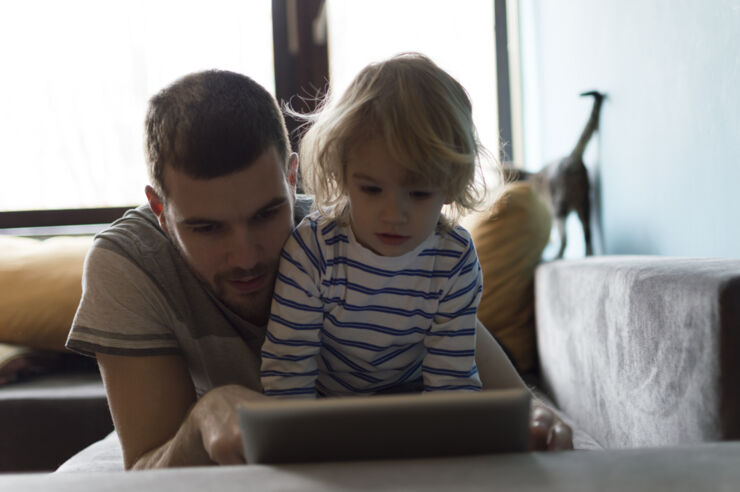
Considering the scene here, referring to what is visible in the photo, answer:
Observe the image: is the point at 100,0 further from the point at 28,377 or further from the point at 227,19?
the point at 28,377

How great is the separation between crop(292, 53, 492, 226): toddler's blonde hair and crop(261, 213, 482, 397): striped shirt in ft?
0.25

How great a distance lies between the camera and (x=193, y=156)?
1.03 metres

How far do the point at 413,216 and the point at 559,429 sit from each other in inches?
13.7

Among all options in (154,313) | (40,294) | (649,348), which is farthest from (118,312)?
(40,294)

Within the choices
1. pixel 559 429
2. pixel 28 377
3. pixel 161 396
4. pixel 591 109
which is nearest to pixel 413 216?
pixel 559 429

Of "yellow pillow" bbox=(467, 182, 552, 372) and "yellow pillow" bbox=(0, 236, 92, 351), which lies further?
"yellow pillow" bbox=(0, 236, 92, 351)

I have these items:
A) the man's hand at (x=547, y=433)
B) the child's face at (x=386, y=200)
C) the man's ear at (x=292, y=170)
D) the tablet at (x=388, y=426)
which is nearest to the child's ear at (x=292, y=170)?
the man's ear at (x=292, y=170)

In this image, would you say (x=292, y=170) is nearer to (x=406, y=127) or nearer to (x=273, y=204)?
(x=273, y=204)

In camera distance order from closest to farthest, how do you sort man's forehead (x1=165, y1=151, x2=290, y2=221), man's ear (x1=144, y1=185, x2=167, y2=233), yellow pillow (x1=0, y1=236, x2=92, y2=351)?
man's forehead (x1=165, y1=151, x2=290, y2=221) < man's ear (x1=144, y1=185, x2=167, y2=233) < yellow pillow (x1=0, y1=236, x2=92, y2=351)

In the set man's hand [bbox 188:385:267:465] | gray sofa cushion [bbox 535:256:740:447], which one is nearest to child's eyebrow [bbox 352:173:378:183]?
man's hand [bbox 188:385:267:465]

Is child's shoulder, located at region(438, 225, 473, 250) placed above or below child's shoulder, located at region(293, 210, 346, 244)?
below

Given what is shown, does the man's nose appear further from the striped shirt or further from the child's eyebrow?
the child's eyebrow

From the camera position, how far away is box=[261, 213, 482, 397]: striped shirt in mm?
1021

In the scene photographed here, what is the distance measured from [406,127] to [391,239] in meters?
0.16
